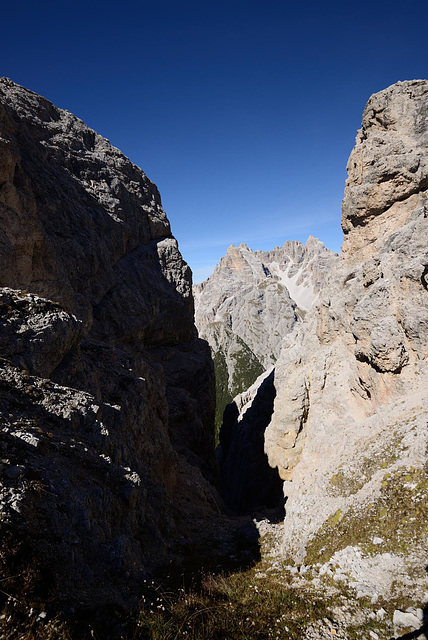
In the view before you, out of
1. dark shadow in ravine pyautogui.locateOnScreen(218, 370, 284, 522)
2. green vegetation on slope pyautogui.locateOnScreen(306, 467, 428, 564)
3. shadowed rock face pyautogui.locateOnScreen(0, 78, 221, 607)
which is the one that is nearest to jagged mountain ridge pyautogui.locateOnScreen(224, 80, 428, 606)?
green vegetation on slope pyautogui.locateOnScreen(306, 467, 428, 564)

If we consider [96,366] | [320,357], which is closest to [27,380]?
[96,366]

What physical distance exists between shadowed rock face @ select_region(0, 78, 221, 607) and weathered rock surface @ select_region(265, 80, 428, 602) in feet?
36.0

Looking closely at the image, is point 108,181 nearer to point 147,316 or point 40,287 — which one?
point 147,316

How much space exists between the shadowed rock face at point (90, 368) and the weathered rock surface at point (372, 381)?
11.0 meters

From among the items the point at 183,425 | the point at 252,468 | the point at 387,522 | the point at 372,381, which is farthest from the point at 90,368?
the point at 252,468

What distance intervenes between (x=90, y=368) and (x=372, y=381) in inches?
931

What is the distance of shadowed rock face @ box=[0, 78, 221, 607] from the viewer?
511 inches

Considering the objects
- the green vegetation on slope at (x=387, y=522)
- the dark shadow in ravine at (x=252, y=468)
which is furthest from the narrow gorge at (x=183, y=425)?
the dark shadow in ravine at (x=252, y=468)

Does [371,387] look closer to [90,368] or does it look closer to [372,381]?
[372,381]

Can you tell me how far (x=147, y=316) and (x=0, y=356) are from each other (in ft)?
118

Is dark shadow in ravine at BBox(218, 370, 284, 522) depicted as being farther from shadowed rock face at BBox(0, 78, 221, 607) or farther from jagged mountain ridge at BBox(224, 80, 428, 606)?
shadowed rock face at BBox(0, 78, 221, 607)

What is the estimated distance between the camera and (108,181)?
54844mm

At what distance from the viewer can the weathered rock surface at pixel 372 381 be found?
614 inches

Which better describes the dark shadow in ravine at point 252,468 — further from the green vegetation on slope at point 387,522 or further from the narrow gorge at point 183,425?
the green vegetation on slope at point 387,522
